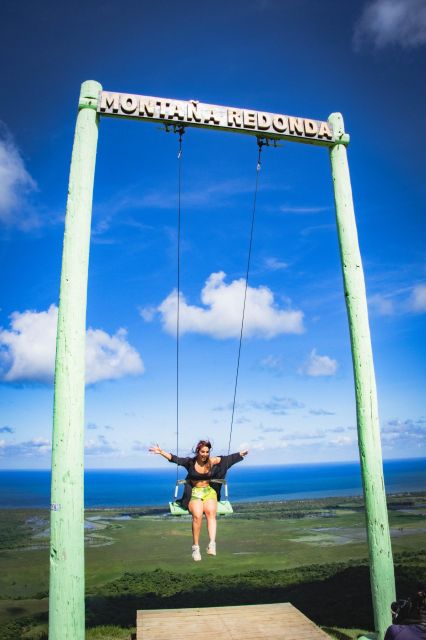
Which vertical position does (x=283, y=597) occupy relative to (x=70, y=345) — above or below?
below

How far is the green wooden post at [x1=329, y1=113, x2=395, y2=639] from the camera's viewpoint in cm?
450

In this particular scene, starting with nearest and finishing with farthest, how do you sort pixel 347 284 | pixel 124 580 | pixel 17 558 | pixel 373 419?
1. pixel 373 419
2. pixel 347 284
3. pixel 124 580
4. pixel 17 558

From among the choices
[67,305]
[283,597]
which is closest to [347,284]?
[67,305]

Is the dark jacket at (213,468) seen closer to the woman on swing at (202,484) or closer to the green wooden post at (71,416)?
the woman on swing at (202,484)

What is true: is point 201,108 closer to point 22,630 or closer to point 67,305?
point 67,305

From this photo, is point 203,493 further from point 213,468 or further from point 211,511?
point 213,468

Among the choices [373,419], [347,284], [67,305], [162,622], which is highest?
[347,284]

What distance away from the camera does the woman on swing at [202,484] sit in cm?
567

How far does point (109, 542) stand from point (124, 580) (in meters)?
19.5

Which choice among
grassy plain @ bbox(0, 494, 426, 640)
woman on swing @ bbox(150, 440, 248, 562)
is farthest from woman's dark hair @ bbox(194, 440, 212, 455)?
grassy plain @ bbox(0, 494, 426, 640)

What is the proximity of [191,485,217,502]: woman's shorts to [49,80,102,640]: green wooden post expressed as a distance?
2197 millimetres

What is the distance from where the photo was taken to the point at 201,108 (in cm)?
512

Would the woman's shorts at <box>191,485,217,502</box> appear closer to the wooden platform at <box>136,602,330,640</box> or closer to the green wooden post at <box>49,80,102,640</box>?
the wooden platform at <box>136,602,330,640</box>

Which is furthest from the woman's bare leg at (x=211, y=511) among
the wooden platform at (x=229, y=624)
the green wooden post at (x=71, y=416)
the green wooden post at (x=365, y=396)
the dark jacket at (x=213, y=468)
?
Answer: the green wooden post at (x=71, y=416)
